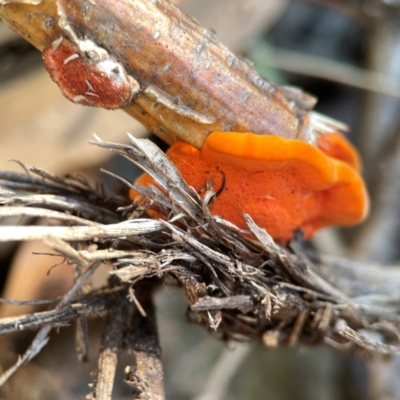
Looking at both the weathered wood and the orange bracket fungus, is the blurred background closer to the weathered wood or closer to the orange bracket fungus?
the orange bracket fungus

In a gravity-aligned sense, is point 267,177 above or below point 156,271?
above

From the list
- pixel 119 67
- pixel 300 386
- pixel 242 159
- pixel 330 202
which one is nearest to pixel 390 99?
pixel 330 202

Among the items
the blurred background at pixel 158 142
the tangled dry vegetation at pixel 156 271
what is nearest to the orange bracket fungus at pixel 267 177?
the tangled dry vegetation at pixel 156 271

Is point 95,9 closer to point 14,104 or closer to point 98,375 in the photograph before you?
point 98,375

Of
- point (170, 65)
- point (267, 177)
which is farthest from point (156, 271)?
point (170, 65)

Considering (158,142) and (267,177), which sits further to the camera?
(158,142)

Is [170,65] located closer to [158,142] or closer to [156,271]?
[158,142]
